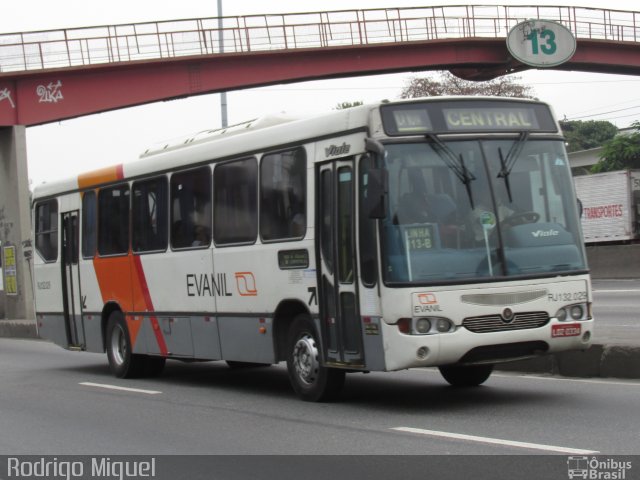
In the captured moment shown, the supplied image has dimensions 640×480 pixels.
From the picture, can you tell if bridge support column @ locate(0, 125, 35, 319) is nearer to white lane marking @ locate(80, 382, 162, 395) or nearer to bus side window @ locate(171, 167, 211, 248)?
white lane marking @ locate(80, 382, 162, 395)

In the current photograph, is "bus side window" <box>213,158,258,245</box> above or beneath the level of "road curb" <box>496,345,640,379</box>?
above

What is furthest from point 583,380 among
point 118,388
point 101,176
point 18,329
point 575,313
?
point 18,329

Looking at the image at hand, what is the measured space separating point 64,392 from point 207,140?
3.65 meters

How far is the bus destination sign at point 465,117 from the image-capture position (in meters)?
10.3

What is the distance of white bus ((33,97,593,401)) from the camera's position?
9.95 meters

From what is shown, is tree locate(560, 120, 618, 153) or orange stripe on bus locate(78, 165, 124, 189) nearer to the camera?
orange stripe on bus locate(78, 165, 124, 189)

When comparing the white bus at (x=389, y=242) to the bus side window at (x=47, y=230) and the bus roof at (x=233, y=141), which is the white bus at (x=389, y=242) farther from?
the bus side window at (x=47, y=230)

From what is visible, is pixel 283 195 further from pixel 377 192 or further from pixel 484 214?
pixel 484 214

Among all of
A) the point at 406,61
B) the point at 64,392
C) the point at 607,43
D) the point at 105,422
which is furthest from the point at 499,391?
the point at 607,43

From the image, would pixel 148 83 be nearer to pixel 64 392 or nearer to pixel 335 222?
pixel 64 392

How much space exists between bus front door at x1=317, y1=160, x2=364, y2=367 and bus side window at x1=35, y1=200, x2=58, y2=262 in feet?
25.1

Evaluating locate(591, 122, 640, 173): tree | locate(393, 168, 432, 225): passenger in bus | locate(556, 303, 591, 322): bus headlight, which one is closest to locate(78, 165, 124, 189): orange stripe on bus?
locate(393, 168, 432, 225): passenger in bus

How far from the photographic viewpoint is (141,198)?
48.5ft

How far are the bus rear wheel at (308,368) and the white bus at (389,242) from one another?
0.02m
